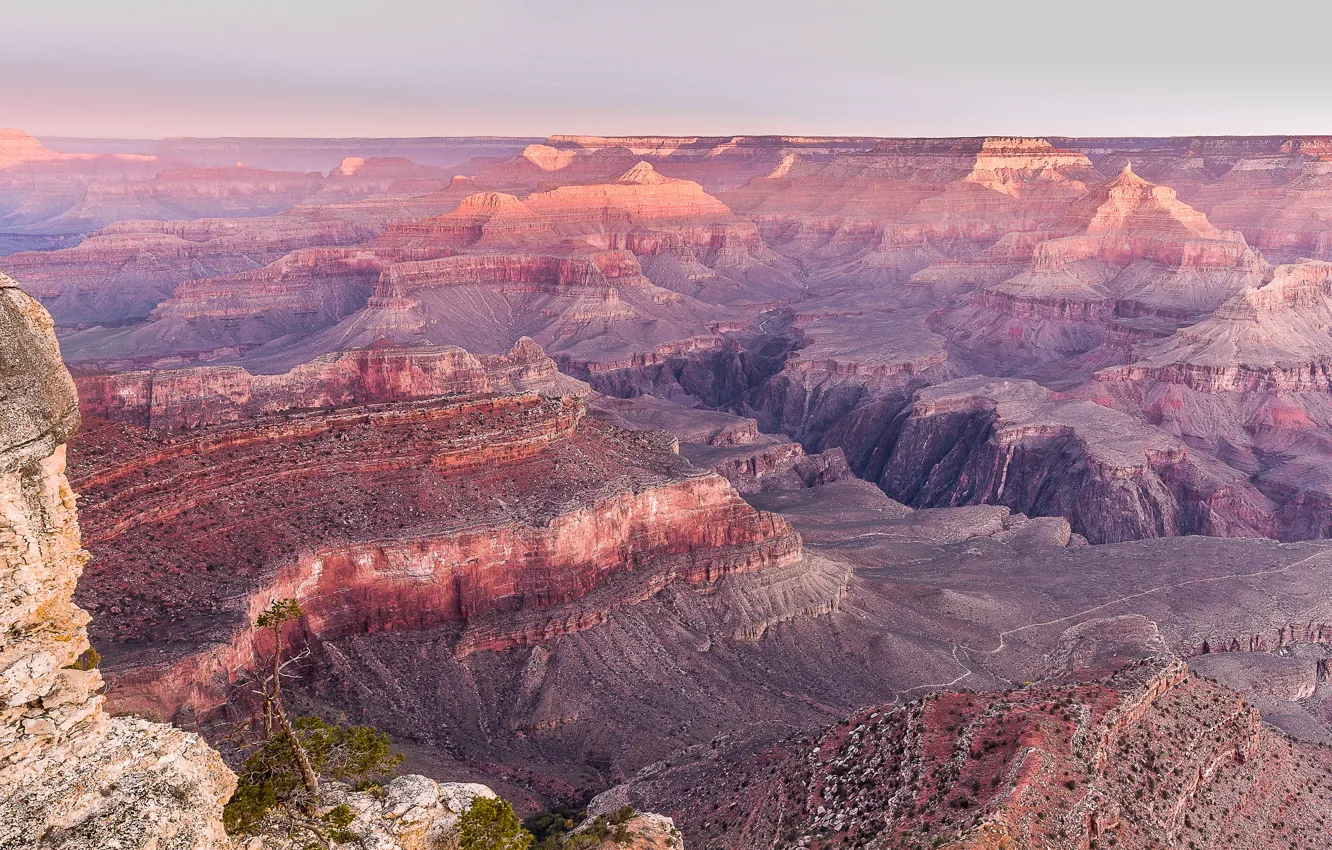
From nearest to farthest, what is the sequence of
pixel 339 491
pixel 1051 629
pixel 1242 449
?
1. pixel 339 491
2. pixel 1051 629
3. pixel 1242 449

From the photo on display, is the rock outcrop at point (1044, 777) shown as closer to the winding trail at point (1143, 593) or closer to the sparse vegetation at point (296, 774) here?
the sparse vegetation at point (296, 774)

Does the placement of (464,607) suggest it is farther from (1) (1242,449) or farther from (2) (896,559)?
(1) (1242,449)

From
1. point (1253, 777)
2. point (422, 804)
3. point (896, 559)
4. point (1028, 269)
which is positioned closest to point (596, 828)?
point (422, 804)

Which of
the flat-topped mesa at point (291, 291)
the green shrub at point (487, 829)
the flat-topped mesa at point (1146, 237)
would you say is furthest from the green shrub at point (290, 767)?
the flat-topped mesa at point (1146, 237)

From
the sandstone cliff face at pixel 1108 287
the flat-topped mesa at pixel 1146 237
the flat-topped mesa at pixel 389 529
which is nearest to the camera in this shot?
the flat-topped mesa at pixel 389 529

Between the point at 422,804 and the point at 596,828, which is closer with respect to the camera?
the point at 422,804
